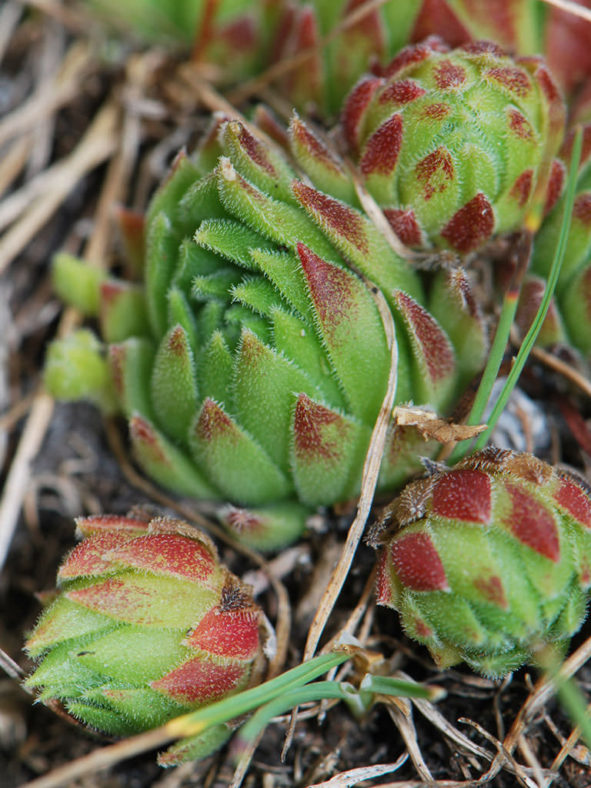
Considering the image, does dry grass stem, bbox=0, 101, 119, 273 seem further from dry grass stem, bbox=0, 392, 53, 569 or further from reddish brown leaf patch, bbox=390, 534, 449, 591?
reddish brown leaf patch, bbox=390, 534, 449, 591

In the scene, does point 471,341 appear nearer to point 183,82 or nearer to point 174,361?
point 174,361

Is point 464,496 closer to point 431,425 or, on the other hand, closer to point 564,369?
point 431,425

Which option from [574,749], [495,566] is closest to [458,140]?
[495,566]

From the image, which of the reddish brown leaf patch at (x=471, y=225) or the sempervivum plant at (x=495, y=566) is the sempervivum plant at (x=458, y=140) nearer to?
the reddish brown leaf patch at (x=471, y=225)

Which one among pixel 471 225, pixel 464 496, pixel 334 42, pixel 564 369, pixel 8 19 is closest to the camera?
pixel 464 496

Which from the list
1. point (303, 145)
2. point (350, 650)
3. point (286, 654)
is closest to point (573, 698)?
point (350, 650)

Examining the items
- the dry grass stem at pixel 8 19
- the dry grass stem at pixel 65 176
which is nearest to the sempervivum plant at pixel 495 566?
the dry grass stem at pixel 65 176

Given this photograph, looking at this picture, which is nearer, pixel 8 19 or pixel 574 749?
pixel 574 749
